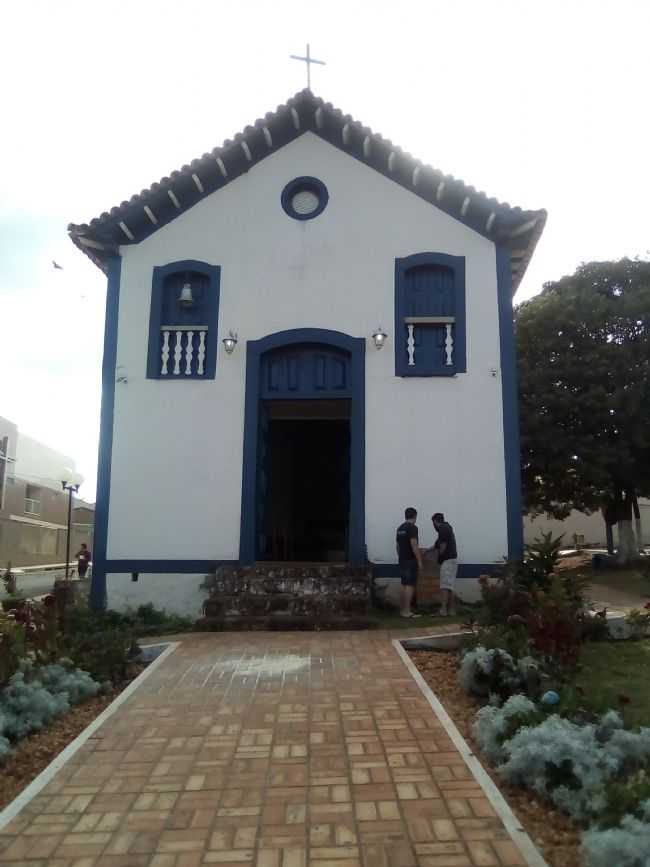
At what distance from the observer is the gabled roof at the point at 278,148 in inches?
403

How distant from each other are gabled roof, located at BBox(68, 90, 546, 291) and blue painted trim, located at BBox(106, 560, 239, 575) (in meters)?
4.85

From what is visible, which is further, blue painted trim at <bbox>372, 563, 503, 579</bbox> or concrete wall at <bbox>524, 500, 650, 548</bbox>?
concrete wall at <bbox>524, 500, 650, 548</bbox>

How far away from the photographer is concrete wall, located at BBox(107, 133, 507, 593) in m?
9.73

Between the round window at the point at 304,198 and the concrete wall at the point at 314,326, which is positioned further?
the round window at the point at 304,198

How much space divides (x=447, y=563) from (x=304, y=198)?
6228mm

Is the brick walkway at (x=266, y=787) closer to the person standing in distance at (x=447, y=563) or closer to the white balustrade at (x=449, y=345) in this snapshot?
the person standing in distance at (x=447, y=563)

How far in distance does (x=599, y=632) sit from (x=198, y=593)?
530 cm

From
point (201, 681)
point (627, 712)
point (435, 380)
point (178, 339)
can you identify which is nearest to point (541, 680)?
point (627, 712)

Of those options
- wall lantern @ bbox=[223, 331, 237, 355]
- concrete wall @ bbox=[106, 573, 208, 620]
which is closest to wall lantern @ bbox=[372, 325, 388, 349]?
wall lantern @ bbox=[223, 331, 237, 355]

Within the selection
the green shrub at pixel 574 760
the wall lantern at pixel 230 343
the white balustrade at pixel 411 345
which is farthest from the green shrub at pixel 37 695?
the white balustrade at pixel 411 345

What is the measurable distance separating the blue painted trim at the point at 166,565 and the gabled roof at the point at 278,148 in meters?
4.85

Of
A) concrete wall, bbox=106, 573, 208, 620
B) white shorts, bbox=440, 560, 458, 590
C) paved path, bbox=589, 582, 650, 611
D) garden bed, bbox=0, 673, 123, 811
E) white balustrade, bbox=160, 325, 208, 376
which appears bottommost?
garden bed, bbox=0, 673, 123, 811

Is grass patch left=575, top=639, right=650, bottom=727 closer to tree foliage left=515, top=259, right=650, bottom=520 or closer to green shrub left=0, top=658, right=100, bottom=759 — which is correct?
green shrub left=0, top=658, right=100, bottom=759

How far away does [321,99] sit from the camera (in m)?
10.5
